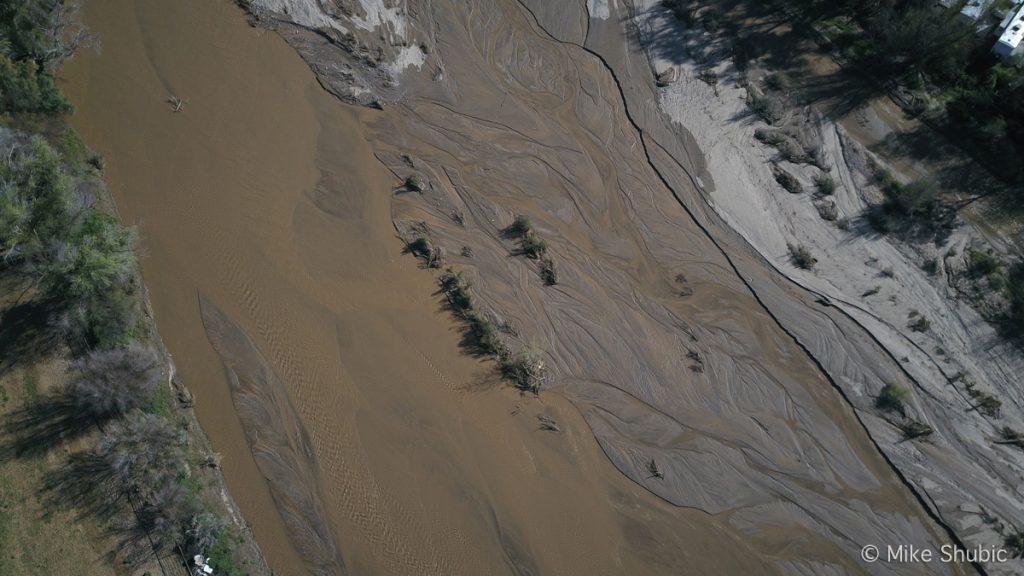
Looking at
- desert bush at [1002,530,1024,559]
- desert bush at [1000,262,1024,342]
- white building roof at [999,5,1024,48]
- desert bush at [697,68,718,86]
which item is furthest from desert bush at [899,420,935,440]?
white building roof at [999,5,1024,48]

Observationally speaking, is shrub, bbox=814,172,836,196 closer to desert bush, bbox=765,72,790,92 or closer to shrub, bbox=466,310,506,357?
desert bush, bbox=765,72,790,92

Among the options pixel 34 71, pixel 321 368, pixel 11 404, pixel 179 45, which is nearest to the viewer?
pixel 11 404

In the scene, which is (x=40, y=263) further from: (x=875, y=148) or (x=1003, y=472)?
(x=1003, y=472)

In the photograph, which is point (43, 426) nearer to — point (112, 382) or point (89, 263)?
point (112, 382)

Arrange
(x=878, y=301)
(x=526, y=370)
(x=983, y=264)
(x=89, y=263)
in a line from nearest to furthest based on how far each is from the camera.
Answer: (x=89, y=263) < (x=526, y=370) < (x=878, y=301) < (x=983, y=264)

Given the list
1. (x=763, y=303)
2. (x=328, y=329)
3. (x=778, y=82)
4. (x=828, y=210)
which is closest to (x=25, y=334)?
(x=328, y=329)

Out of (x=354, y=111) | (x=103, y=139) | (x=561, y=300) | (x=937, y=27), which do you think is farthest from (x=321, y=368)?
(x=937, y=27)
